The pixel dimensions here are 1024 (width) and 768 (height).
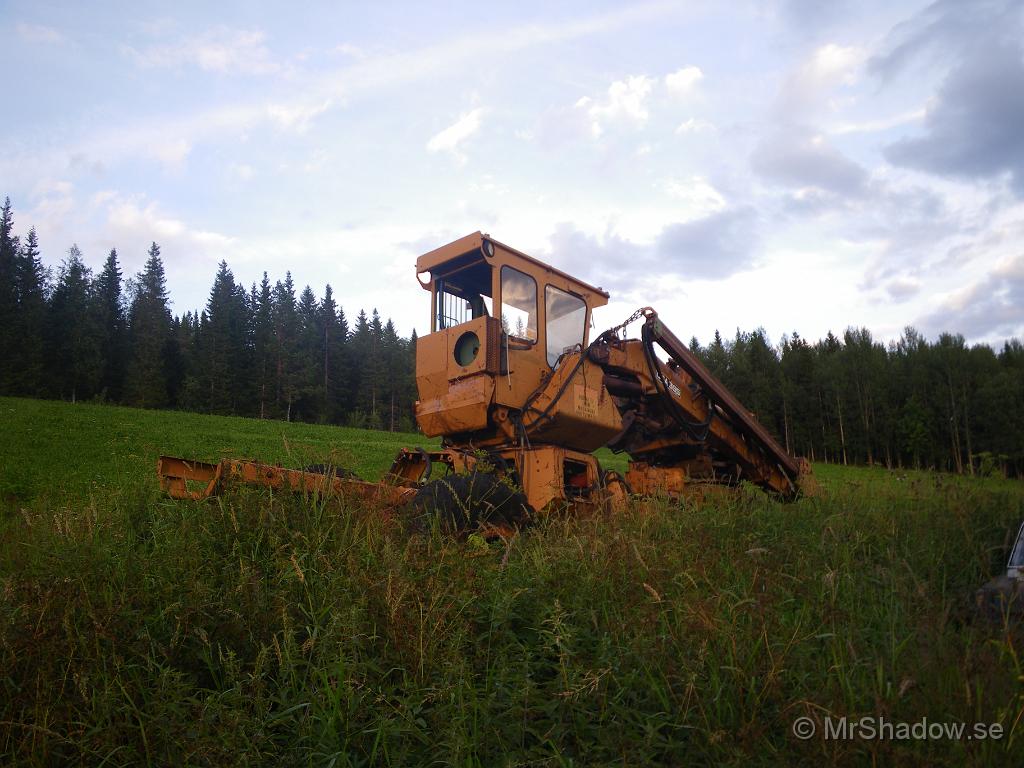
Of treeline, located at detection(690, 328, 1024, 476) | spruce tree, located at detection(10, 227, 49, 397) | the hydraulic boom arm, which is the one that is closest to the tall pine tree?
spruce tree, located at detection(10, 227, 49, 397)

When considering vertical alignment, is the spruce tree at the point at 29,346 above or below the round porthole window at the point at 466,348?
above

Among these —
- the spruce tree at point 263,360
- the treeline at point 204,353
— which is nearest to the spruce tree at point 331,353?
the treeline at point 204,353

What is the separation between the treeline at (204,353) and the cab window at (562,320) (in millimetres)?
39373

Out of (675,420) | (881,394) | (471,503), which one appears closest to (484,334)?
(471,503)

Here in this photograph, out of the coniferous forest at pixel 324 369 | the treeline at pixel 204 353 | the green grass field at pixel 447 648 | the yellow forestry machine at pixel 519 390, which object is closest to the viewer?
the green grass field at pixel 447 648

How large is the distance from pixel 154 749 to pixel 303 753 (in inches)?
23.8

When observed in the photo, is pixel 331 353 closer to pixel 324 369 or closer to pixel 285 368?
pixel 324 369

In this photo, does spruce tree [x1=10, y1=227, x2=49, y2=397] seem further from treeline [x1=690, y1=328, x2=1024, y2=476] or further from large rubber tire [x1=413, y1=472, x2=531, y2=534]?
large rubber tire [x1=413, y1=472, x2=531, y2=534]

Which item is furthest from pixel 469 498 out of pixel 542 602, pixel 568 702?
pixel 568 702

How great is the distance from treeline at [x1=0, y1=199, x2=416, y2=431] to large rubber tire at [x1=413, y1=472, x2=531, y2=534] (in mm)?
41534

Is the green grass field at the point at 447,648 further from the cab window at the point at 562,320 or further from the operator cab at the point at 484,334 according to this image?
the cab window at the point at 562,320

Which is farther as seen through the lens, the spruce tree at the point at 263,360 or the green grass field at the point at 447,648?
the spruce tree at the point at 263,360

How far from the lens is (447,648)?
3.49 metres

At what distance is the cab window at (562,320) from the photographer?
8.23m
